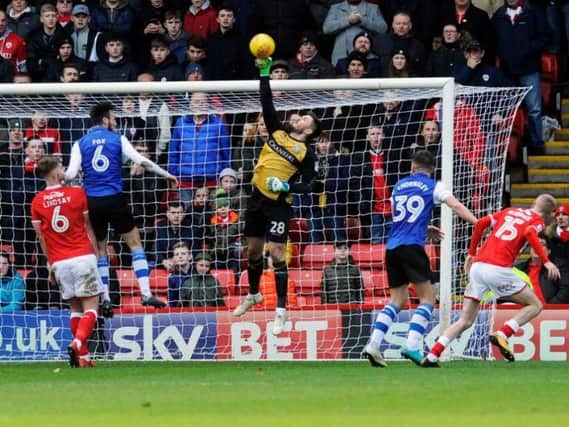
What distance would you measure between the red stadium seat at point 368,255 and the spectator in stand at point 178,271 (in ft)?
6.52

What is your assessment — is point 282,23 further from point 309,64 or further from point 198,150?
point 198,150

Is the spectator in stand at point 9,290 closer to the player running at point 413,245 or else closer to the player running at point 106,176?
the player running at point 106,176

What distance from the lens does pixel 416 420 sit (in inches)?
438

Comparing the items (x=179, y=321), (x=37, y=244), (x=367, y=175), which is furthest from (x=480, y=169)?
(x=37, y=244)

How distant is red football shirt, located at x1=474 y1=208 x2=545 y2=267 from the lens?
52.7 feet

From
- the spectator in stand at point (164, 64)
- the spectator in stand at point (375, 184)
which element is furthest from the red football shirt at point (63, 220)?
the spectator in stand at point (164, 64)

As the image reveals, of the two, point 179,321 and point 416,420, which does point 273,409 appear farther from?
point 179,321

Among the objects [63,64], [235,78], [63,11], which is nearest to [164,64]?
[235,78]

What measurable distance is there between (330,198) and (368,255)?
1.00 meters

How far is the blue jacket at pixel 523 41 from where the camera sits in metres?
21.8

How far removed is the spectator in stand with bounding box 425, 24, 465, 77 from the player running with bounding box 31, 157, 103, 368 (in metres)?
6.77

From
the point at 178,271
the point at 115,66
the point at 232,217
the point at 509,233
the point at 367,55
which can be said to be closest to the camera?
the point at 509,233

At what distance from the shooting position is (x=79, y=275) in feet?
53.4

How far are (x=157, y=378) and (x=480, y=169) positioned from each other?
5.59 metres
